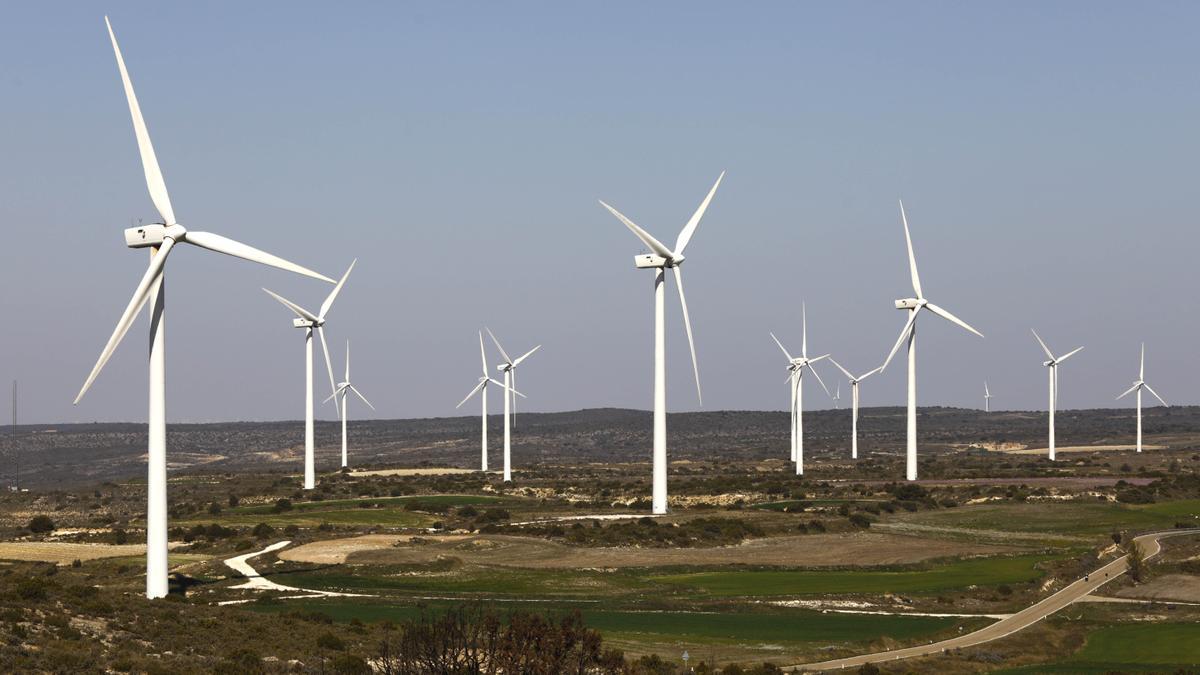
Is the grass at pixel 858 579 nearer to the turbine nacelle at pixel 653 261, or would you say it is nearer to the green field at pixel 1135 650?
the green field at pixel 1135 650

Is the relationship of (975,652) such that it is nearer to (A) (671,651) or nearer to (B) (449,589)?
(A) (671,651)

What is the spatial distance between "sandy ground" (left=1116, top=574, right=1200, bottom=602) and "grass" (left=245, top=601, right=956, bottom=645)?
1373 cm

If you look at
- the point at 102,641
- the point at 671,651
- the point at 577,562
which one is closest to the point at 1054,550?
the point at 577,562

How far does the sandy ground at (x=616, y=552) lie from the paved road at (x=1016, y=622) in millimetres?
10564

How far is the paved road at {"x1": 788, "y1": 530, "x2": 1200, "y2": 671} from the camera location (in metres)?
51.1

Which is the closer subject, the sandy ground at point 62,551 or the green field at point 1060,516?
the sandy ground at point 62,551

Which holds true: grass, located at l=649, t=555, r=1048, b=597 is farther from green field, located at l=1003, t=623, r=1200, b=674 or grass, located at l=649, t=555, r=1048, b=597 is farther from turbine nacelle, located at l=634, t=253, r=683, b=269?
turbine nacelle, located at l=634, t=253, r=683, b=269

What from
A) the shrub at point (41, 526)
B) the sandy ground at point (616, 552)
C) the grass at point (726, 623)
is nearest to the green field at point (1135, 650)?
the grass at point (726, 623)

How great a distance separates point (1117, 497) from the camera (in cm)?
12181

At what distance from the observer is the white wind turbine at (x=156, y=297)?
59.7m

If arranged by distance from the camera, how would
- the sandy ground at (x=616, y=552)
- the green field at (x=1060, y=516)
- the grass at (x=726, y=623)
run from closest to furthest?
1. the grass at (x=726, y=623)
2. the sandy ground at (x=616, y=552)
3. the green field at (x=1060, y=516)

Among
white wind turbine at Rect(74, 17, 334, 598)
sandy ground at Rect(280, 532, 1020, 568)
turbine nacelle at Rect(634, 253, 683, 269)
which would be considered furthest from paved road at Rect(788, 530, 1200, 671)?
turbine nacelle at Rect(634, 253, 683, 269)

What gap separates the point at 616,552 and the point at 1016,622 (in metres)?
31.5

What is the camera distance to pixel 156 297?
61781 millimetres
